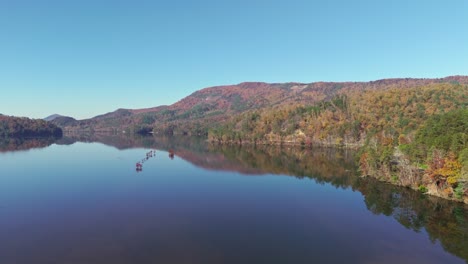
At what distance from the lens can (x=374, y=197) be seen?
186 feet

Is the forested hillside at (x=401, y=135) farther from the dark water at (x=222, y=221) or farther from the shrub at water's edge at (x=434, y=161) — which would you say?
the dark water at (x=222, y=221)

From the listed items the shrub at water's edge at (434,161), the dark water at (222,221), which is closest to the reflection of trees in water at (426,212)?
the dark water at (222,221)

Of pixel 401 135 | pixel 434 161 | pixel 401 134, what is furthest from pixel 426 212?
pixel 401 134

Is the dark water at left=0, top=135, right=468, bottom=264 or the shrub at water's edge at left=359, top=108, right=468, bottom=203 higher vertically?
the shrub at water's edge at left=359, top=108, right=468, bottom=203

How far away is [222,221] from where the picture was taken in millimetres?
43562

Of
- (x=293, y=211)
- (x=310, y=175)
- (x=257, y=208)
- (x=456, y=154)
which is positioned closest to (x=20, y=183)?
(x=257, y=208)

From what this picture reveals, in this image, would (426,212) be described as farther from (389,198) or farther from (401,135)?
(401,135)

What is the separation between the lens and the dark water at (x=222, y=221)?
1266 inches

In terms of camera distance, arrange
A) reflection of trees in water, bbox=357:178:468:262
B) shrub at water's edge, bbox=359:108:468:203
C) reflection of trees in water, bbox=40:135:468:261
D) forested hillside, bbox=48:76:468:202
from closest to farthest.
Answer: reflection of trees in water, bbox=357:178:468:262, reflection of trees in water, bbox=40:135:468:261, shrub at water's edge, bbox=359:108:468:203, forested hillside, bbox=48:76:468:202

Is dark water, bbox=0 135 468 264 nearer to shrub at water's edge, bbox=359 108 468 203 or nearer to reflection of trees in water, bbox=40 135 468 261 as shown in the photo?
reflection of trees in water, bbox=40 135 468 261

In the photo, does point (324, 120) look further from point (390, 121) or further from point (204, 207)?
point (204, 207)

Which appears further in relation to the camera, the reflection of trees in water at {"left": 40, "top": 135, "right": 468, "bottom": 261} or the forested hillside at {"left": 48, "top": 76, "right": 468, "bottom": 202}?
the forested hillside at {"left": 48, "top": 76, "right": 468, "bottom": 202}

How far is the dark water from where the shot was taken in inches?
1266

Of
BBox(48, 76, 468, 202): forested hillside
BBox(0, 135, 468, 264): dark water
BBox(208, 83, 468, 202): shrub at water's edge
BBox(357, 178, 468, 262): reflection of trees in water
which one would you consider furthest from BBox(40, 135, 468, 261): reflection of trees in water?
BBox(208, 83, 468, 202): shrub at water's edge
